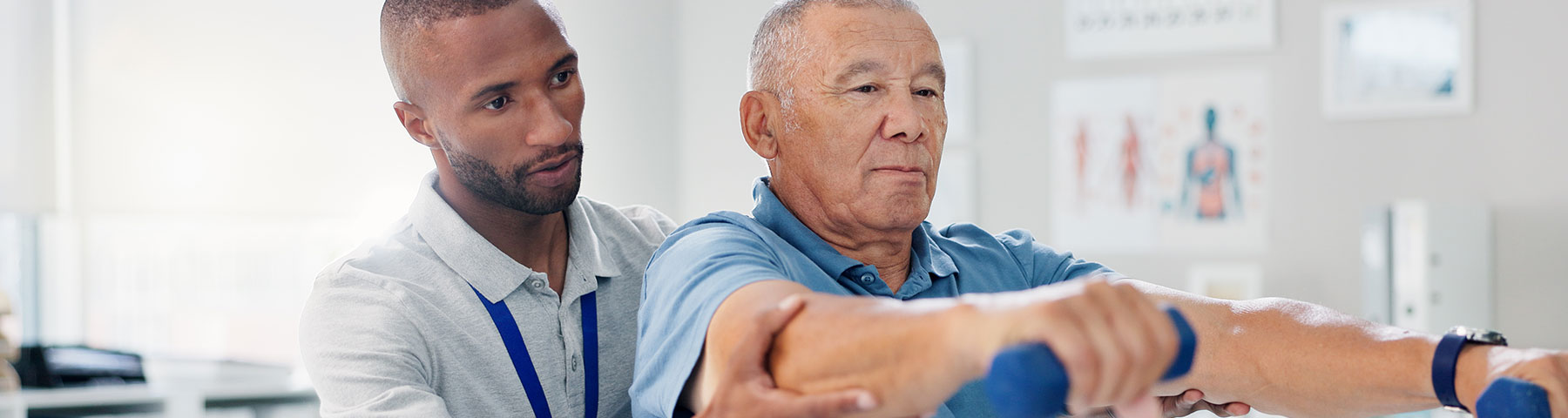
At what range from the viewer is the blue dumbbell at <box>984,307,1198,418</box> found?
649mm

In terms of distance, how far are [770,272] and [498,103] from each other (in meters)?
0.58

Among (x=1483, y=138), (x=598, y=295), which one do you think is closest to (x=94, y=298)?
(x=598, y=295)

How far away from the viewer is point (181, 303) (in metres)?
4.02

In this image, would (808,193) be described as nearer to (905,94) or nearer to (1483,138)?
(905,94)

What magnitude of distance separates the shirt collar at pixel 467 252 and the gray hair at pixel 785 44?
0.37 meters

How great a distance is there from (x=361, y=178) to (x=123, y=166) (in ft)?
2.50

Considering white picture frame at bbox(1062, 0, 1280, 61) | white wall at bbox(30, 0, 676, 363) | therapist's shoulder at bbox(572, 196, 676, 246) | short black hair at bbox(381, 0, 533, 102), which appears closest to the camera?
short black hair at bbox(381, 0, 533, 102)

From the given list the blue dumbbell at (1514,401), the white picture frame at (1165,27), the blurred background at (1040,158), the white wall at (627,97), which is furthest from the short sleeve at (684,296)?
the white wall at (627,97)

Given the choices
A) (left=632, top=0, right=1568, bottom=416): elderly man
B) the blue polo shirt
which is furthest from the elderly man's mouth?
the blue polo shirt

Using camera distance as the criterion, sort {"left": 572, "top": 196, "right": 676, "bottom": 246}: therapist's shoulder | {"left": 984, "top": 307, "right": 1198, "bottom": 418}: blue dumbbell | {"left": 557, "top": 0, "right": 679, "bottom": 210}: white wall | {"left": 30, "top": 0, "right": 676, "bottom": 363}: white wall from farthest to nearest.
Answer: {"left": 557, "top": 0, "right": 679, "bottom": 210}: white wall
{"left": 30, "top": 0, "right": 676, "bottom": 363}: white wall
{"left": 572, "top": 196, "right": 676, "bottom": 246}: therapist's shoulder
{"left": 984, "top": 307, "right": 1198, "bottom": 418}: blue dumbbell

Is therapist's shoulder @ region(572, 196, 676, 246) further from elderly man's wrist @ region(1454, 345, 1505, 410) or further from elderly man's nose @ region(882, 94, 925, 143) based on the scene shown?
elderly man's wrist @ region(1454, 345, 1505, 410)

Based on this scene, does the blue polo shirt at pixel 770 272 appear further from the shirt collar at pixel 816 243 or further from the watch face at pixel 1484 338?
the watch face at pixel 1484 338

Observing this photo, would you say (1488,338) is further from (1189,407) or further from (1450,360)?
(1189,407)

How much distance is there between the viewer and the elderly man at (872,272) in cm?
99
